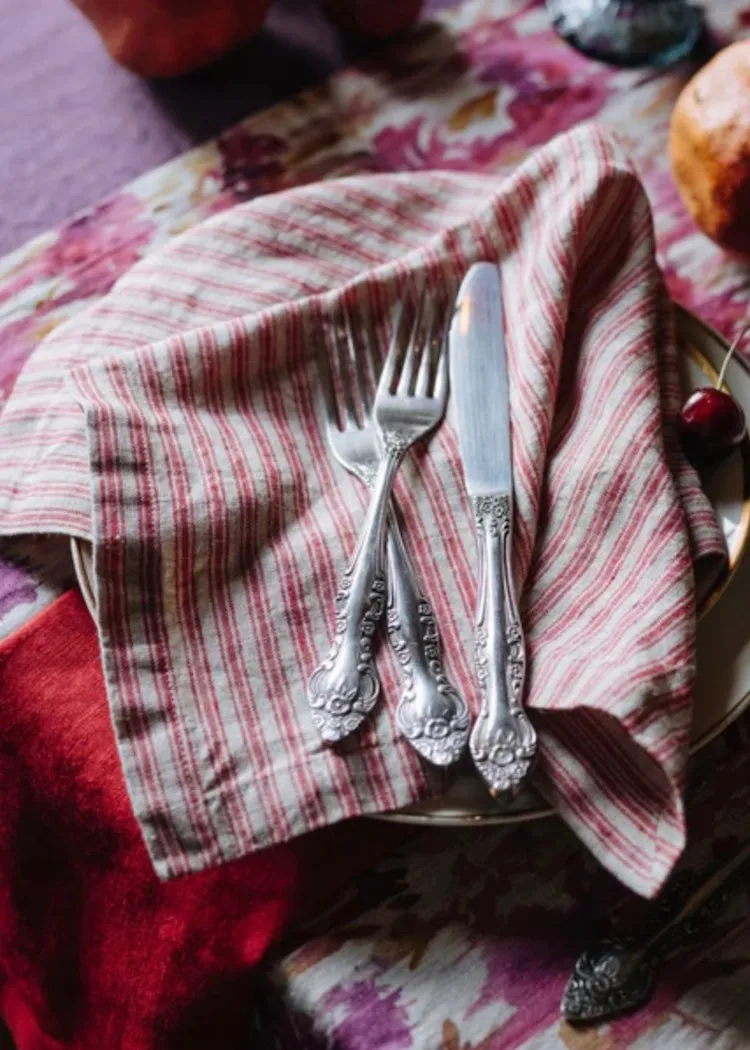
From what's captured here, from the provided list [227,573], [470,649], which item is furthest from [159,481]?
[470,649]

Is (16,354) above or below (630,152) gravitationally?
above

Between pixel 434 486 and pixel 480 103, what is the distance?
1.17 ft

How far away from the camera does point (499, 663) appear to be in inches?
17.6

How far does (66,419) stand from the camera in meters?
0.54

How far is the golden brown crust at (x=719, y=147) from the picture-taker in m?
0.59

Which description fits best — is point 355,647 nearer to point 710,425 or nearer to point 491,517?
point 491,517

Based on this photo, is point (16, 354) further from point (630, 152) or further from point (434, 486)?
point (630, 152)

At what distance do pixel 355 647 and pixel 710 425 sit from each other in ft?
0.61

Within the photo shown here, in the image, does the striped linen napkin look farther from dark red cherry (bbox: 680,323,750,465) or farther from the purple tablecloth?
the purple tablecloth

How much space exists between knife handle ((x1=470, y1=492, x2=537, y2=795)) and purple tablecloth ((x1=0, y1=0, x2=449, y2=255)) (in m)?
0.39

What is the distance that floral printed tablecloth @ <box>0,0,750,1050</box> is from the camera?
453mm

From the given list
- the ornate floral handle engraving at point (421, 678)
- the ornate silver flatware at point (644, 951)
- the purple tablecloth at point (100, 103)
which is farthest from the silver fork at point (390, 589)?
the purple tablecloth at point (100, 103)

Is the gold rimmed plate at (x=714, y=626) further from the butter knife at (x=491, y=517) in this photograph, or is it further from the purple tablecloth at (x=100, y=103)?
the purple tablecloth at (x=100, y=103)

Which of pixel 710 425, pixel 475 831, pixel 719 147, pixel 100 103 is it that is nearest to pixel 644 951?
pixel 475 831
